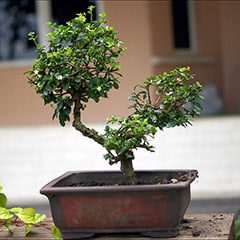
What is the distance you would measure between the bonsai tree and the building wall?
28.9ft

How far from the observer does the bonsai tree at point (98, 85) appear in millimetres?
2404

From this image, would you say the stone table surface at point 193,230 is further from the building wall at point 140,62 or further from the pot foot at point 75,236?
the building wall at point 140,62

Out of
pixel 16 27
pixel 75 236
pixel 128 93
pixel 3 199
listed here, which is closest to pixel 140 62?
pixel 128 93

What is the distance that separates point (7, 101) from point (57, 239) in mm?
9715

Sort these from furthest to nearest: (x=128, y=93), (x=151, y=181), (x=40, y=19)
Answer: (x=40, y=19)
(x=128, y=93)
(x=151, y=181)

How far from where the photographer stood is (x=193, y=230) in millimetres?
2451

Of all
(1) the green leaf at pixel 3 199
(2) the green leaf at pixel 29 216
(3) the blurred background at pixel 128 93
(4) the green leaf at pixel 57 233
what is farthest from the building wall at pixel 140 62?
(4) the green leaf at pixel 57 233

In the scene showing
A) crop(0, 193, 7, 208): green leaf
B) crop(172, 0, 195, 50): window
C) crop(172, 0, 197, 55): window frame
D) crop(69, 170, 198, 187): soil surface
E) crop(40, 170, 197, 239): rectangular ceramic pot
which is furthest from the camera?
crop(172, 0, 197, 55): window frame

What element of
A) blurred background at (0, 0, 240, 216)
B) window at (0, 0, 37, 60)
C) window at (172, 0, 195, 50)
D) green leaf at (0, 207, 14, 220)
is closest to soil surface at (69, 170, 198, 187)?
green leaf at (0, 207, 14, 220)

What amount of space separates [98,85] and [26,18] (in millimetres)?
10010

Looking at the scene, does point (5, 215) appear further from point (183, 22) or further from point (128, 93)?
point (183, 22)

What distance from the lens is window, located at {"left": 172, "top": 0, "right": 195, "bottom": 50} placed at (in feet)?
45.1

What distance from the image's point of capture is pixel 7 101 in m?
12.0

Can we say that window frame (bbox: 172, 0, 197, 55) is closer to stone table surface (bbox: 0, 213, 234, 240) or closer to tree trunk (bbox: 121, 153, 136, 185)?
stone table surface (bbox: 0, 213, 234, 240)
